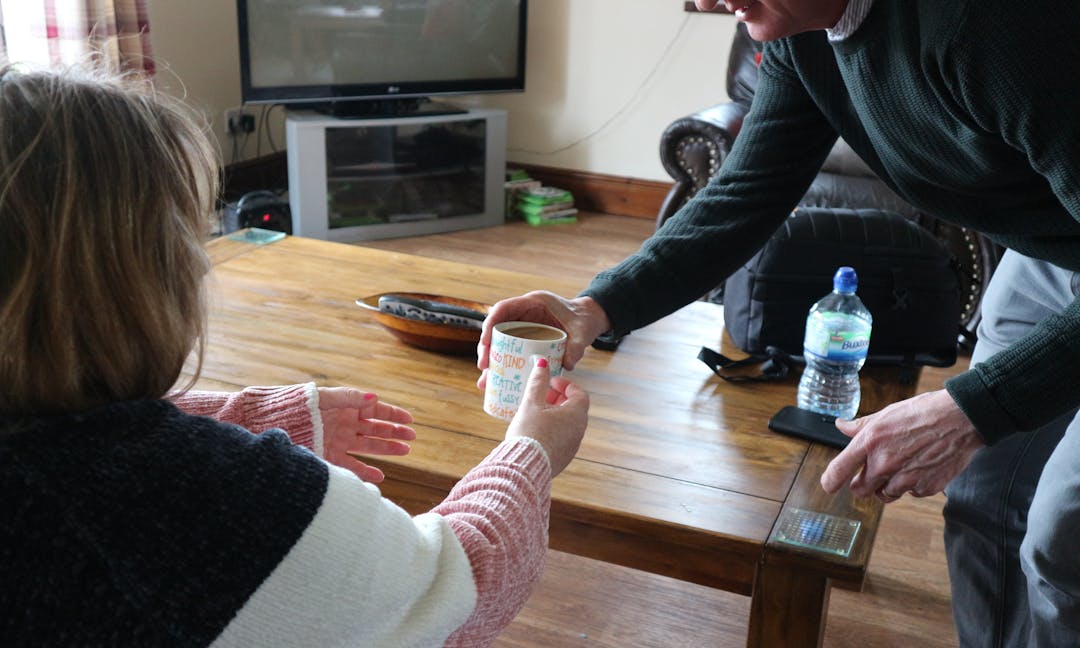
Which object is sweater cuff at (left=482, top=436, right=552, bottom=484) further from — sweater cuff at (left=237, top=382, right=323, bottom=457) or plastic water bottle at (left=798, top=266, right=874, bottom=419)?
plastic water bottle at (left=798, top=266, right=874, bottom=419)

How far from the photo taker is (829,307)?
161 centimetres

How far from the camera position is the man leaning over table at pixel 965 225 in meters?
1.04

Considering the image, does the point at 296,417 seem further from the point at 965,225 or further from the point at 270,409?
the point at 965,225

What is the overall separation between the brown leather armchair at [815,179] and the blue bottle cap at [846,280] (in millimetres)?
1211

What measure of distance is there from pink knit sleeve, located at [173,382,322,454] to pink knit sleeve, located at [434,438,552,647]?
0.72ft

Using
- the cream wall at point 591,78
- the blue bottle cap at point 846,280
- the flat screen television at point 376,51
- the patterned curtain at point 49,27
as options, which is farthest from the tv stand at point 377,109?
the blue bottle cap at point 846,280

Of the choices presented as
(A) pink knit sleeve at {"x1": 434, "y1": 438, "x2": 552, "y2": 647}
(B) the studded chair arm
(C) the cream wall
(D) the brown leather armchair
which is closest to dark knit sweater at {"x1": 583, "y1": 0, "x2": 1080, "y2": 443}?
(A) pink knit sleeve at {"x1": 434, "y1": 438, "x2": 552, "y2": 647}

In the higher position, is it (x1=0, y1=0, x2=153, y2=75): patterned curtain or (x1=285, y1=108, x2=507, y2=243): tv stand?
(x1=0, y1=0, x2=153, y2=75): patterned curtain

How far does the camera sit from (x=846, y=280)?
5.09ft

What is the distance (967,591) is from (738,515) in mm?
426

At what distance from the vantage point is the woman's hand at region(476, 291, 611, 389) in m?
1.27

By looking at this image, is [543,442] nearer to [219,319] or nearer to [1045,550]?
[1045,550]

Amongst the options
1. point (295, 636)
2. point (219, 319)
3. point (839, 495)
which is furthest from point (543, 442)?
point (219, 319)

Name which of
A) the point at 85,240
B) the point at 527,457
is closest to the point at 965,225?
the point at 527,457
